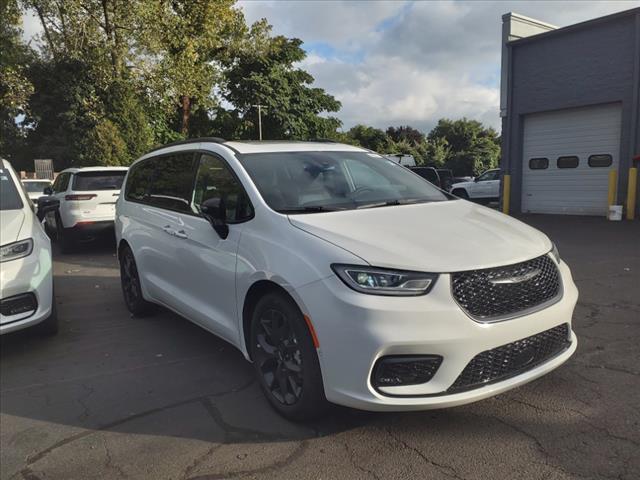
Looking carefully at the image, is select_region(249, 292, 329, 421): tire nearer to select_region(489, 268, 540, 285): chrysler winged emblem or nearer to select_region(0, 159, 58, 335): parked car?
select_region(489, 268, 540, 285): chrysler winged emblem

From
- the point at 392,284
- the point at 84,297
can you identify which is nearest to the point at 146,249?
the point at 84,297

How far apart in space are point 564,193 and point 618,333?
11.2 m

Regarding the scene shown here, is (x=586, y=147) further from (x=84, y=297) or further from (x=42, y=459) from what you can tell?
(x=42, y=459)

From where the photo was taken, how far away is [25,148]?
3153 centimetres

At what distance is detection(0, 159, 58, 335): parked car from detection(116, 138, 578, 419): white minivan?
4.18ft

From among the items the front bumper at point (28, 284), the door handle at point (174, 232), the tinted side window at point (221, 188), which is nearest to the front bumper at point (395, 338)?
the tinted side window at point (221, 188)

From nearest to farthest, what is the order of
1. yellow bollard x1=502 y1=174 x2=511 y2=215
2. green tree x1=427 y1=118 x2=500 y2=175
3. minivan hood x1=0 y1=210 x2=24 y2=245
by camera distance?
minivan hood x1=0 y1=210 x2=24 y2=245, yellow bollard x1=502 y1=174 x2=511 y2=215, green tree x1=427 y1=118 x2=500 y2=175

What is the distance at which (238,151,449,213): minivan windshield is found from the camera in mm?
3557

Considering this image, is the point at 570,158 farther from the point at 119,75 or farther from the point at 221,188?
the point at 119,75

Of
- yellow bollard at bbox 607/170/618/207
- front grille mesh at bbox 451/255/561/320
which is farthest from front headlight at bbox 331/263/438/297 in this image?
yellow bollard at bbox 607/170/618/207

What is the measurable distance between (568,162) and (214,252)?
526 inches

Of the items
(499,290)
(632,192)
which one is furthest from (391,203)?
(632,192)

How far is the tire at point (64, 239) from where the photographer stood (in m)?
9.71

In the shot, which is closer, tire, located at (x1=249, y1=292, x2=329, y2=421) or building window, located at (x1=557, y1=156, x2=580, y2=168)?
tire, located at (x1=249, y1=292, x2=329, y2=421)
